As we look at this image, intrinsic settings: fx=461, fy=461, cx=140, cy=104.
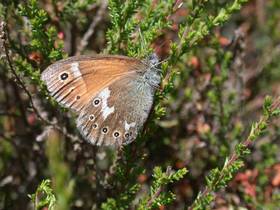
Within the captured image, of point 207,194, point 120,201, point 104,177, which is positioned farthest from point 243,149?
point 104,177

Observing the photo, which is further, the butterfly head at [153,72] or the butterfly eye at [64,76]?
the butterfly head at [153,72]

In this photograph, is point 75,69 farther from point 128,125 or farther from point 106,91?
point 128,125

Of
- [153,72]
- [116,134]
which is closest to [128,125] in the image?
[116,134]

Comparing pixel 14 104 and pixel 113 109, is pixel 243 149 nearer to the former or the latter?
pixel 113 109

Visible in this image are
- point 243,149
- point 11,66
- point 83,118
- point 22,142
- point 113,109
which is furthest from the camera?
point 22,142

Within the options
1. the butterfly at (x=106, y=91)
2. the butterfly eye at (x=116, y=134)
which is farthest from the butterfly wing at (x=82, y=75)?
the butterfly eye at (x=116, y=134)

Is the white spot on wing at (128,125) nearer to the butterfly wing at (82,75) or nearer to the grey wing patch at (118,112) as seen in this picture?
the grey wing patch at (118,112)
